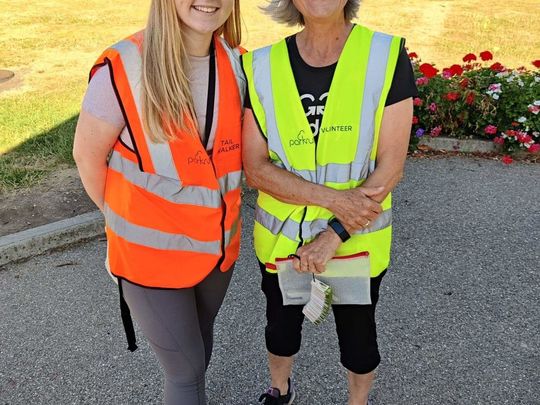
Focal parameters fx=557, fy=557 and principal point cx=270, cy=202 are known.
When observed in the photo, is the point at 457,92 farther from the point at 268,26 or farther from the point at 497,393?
the point at 268,26

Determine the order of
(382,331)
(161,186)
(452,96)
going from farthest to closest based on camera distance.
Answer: (452,96) < (382,331) < (161,186)

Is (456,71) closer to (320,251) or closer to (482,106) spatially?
(482,106)

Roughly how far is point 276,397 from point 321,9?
1763mm

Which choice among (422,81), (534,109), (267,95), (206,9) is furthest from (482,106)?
(206,9)

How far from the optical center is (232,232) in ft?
6.70

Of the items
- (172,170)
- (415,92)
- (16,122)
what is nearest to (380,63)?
(415,92)

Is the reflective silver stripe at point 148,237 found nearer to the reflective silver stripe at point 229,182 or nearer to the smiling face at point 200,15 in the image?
the reflective silver stripe at point 229,182

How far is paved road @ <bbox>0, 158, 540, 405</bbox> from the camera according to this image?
280 cm

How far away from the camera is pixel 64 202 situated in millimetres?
4402

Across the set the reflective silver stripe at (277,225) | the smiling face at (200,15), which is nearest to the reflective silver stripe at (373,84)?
the reflective silver stripe at (277,225)

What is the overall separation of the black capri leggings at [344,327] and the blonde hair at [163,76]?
31.2 inches

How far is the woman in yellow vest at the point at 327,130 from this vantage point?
1874 mm

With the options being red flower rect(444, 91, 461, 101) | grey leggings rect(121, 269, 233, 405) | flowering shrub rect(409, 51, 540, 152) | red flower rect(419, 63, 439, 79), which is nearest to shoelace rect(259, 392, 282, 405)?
grey leggings rect(121, 269, 233, 405)

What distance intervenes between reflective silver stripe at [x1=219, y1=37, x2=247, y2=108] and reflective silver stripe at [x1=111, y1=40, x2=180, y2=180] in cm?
34
